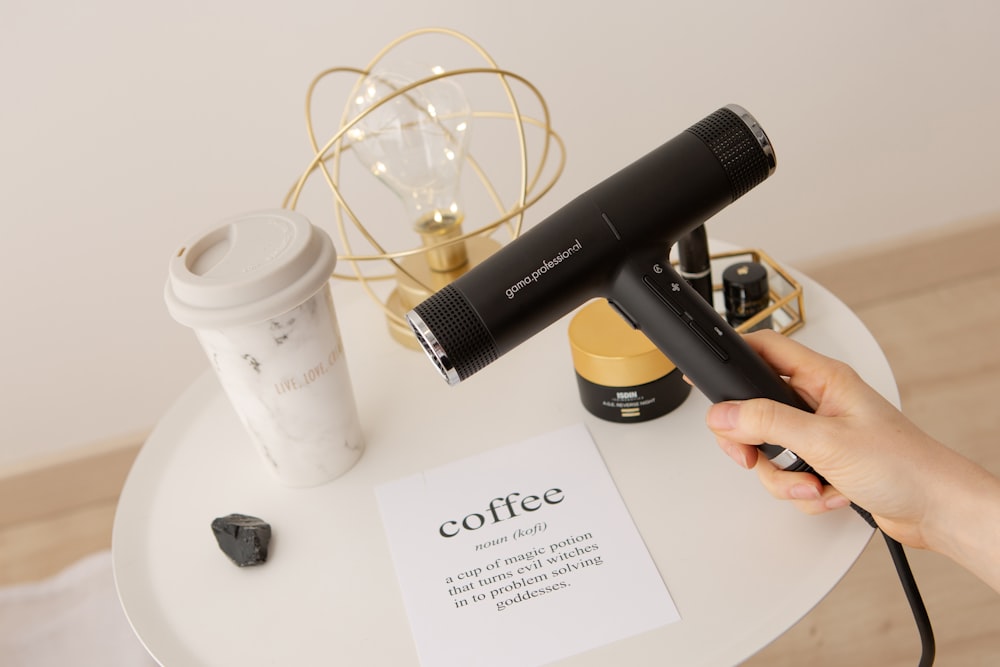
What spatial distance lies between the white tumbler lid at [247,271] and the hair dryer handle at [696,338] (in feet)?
0.77

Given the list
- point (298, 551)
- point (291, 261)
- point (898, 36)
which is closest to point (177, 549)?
point (298, 551)

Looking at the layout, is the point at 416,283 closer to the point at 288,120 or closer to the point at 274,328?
the point at 274,328

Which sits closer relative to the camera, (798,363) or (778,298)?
(798,363)

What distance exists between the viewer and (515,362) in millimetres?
925

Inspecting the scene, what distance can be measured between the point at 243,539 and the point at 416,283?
0.31 m

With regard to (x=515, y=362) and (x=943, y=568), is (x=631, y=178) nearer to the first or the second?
(x=515, y=362)

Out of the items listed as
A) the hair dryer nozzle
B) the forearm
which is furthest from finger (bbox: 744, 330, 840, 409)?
the hair dryer nozzle

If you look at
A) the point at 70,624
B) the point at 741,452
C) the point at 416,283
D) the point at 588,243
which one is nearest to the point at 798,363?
the point at 741,452

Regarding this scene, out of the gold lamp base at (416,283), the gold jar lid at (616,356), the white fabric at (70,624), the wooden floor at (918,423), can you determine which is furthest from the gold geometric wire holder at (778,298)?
the white fabric at (70,624)

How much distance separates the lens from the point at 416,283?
0.93m

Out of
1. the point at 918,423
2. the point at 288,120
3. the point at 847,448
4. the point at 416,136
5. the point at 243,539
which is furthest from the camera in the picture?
the point at 918,423

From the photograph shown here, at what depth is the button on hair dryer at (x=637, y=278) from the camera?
2.23ft

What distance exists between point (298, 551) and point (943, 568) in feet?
3.05

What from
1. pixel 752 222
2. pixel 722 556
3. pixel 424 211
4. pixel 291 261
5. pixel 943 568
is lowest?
pixel 943 568
